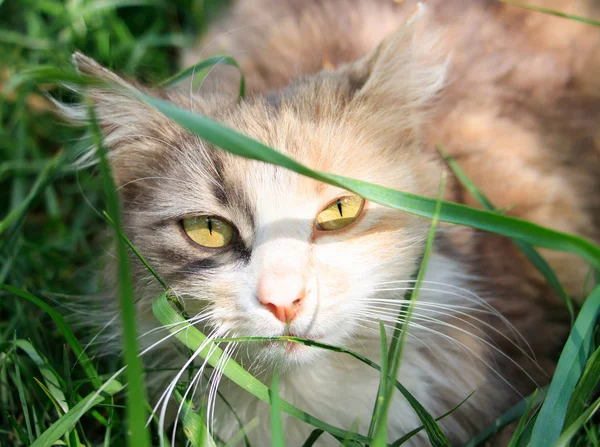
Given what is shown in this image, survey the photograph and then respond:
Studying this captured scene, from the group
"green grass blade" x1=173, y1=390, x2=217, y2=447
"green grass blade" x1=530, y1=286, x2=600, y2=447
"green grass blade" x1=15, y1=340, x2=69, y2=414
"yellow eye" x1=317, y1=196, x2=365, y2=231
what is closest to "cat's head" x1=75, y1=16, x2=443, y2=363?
"yellow eye" x1=317, y1=196, x2=365, y2=231

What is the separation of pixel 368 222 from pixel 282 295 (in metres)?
0.36

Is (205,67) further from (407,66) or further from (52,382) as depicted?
(52,382)

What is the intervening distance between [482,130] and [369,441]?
1.30 metres

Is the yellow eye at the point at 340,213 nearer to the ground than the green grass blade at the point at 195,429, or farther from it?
farther from it

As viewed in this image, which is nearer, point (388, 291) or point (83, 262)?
point (388, 291)

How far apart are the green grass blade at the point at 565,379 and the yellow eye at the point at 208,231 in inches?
33.2

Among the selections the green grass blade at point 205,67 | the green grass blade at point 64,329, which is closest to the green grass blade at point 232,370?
the green grass blade at point 64,329

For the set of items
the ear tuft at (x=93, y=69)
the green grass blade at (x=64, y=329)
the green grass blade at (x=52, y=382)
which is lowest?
A: the green grass blade at (x=52, y=382)

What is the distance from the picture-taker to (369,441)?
1364mm

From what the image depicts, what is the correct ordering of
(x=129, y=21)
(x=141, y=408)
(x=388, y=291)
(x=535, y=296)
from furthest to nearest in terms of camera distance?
(x=129, y=21) < (x=535, y=296) < (x=388, y=291) < (x=141, y=408)

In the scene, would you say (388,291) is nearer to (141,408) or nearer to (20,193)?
(141,408)

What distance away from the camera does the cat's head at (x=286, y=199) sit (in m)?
1.39

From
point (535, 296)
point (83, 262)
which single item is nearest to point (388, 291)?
point (535, 296)

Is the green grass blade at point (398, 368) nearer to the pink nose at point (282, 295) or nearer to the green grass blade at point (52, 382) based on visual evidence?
the pink nose at point (282, 295)
